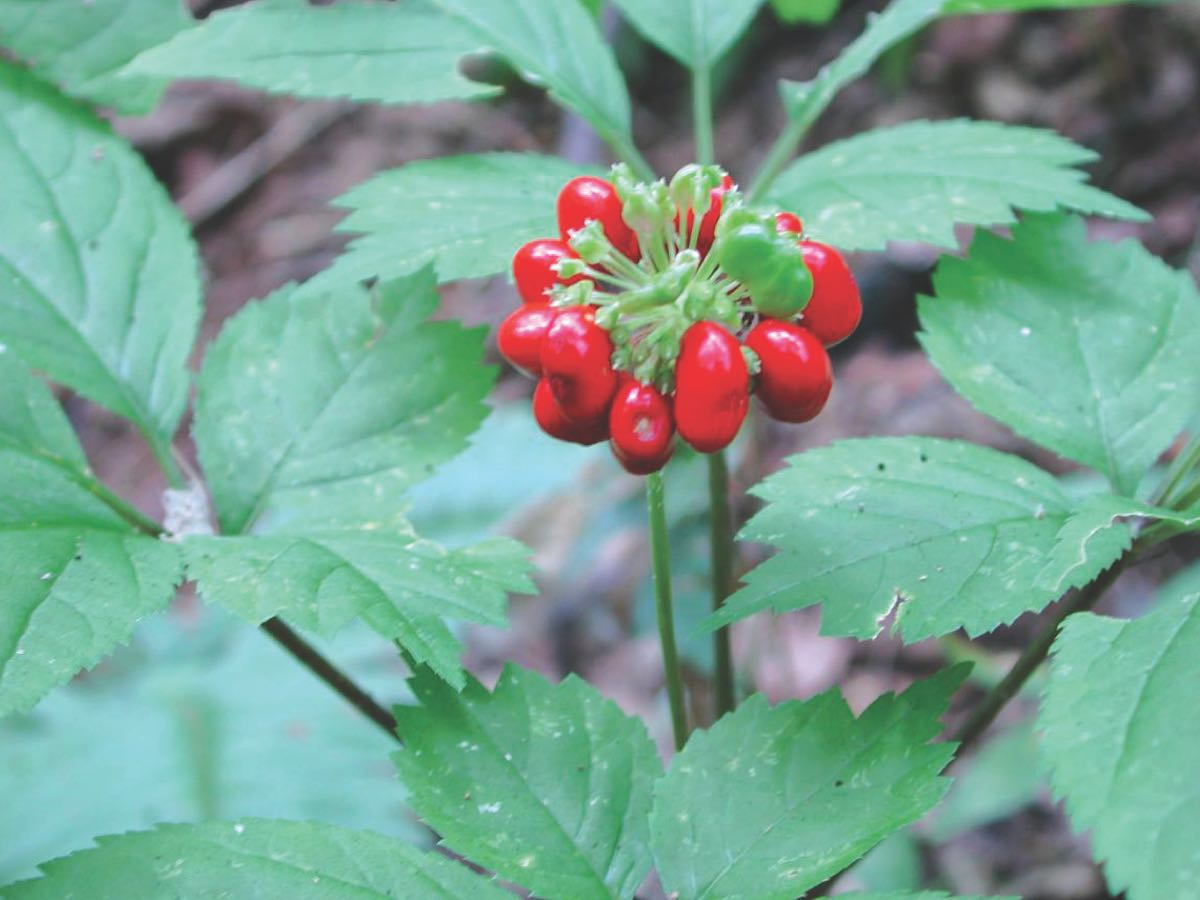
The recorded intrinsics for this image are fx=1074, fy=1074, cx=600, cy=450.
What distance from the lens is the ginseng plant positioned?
1.25 meters

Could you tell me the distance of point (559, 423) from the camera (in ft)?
4.24

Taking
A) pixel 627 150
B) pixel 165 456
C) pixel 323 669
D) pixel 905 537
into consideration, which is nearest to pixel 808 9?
pixel 627 150

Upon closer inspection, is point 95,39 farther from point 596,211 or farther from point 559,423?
point 559,423

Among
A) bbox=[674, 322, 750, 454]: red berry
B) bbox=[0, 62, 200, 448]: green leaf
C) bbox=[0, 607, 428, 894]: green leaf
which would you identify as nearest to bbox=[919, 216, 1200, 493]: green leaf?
bbox=[674, 322, 750, 454]: red berry

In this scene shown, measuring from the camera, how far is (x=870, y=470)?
4.84 feet

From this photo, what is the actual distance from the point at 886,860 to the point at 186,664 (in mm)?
2373

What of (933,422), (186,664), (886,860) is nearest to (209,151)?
(186,664)

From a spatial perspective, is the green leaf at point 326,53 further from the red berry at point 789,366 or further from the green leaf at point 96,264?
the red berry at point 789,366

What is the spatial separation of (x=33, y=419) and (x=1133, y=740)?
1616 mm

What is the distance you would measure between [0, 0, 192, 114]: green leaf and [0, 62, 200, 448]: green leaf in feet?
0.27

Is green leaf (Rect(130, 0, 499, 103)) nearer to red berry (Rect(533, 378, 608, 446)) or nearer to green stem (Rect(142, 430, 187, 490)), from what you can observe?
green stem (Rect(142, 430, 187, 490))

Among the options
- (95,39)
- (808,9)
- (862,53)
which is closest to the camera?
(862,53)

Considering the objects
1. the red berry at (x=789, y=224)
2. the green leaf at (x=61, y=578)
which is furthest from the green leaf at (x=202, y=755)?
the red berry at (x=789, y=224)

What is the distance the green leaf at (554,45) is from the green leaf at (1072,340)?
699 mm
